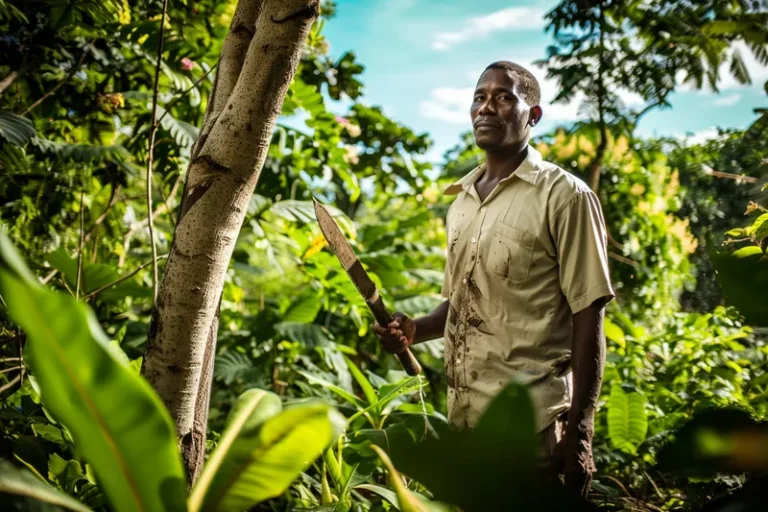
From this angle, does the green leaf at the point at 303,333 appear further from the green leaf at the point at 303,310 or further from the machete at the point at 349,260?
the machete at the point at 349,260

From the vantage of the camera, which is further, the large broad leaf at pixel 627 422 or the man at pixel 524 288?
the large broad leaf at pixel 627 422

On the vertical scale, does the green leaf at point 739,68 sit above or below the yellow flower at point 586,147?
below

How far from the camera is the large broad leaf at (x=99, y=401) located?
20.3 inches

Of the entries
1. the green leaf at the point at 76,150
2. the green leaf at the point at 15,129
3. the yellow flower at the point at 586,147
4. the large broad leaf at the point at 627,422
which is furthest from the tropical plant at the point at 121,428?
the yellow flower at the point at 586,147

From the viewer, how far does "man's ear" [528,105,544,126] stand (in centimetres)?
176

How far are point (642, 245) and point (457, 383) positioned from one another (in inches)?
131

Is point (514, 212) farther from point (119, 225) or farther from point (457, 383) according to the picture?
point (119, 225)

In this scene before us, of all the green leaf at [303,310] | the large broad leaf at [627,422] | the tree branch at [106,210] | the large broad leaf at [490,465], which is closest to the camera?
the large broad leaf at [490,465]

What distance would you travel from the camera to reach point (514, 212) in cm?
154

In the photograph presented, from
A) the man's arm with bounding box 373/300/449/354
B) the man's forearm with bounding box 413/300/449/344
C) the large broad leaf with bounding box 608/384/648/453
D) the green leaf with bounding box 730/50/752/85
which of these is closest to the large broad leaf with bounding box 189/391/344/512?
the man's arm with bounding box 373/300/449/354

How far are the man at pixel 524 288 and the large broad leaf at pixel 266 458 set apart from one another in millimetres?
826

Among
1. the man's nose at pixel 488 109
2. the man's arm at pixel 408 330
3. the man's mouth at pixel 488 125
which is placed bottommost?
the man's arm at pixel 408 330

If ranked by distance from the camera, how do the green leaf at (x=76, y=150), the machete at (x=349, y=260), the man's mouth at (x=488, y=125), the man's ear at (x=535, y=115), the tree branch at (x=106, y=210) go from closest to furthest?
the machete at (x=349, y=260) < the man's mouth at (x=488, y=125) < the man's ear at (x=535, y=115) < the green leaf at (x=76, y=150) < the tree branch at (x=106, y=210)

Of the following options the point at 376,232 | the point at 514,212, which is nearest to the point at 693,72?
the point at 514,212
